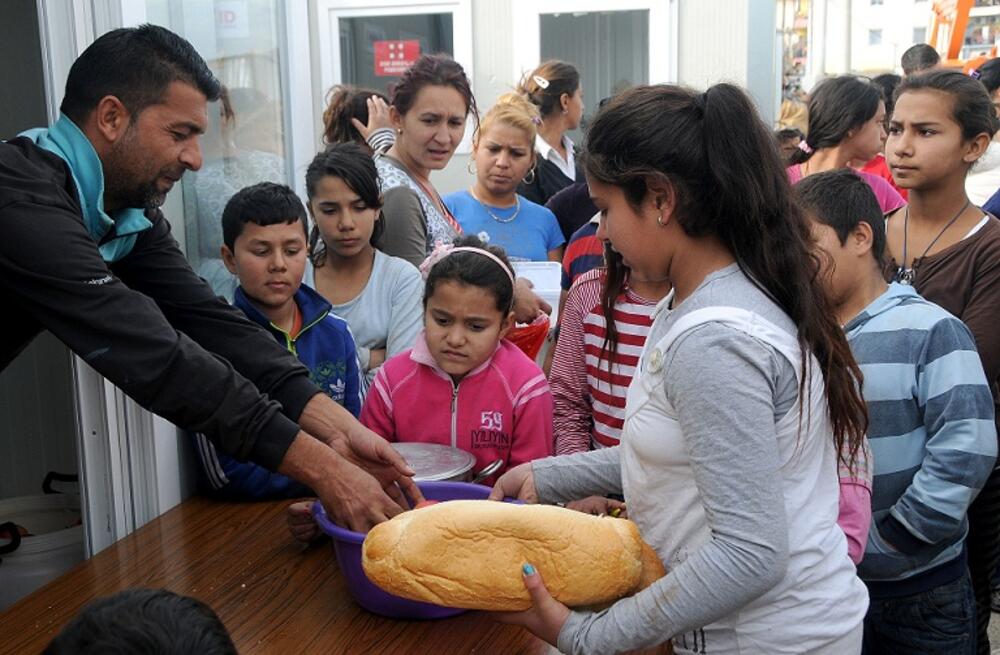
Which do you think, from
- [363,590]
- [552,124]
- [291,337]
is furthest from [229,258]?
[552,124]

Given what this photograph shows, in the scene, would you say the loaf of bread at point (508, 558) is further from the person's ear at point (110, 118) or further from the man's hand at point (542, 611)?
the person's ear at point (110, 118)

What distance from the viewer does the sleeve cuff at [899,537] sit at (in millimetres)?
1868

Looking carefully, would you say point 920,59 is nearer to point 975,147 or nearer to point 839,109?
point 839,109

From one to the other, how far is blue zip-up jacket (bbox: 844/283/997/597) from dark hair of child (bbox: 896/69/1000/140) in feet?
3.19

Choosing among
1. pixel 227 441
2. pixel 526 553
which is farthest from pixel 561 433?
pixel 526 553

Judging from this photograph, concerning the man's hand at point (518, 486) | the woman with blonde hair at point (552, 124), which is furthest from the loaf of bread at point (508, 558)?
the woman with blonde hair at point (552, 124)

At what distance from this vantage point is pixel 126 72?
5.99ft

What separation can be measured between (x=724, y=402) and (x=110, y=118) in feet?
4.52

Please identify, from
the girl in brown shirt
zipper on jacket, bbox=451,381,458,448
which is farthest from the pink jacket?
the girl in brown shirt

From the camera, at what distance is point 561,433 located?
7.39 ft

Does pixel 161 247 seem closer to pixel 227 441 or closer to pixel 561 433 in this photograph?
pixel 227 441

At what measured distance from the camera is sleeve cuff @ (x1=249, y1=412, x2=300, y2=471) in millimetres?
1672

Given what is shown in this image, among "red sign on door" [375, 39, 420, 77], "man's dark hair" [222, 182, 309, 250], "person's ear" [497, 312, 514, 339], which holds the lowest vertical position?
"person's ear" [497, 312, 514, 339]

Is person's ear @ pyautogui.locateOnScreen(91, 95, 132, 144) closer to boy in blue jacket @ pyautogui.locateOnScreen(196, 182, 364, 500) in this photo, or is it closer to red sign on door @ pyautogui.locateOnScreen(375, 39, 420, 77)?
boy in blue jacket @ pyautogui.locateOnScreen(196, 182, 364, 500)
